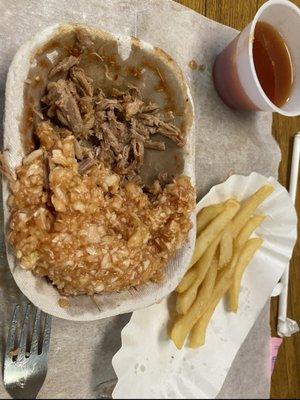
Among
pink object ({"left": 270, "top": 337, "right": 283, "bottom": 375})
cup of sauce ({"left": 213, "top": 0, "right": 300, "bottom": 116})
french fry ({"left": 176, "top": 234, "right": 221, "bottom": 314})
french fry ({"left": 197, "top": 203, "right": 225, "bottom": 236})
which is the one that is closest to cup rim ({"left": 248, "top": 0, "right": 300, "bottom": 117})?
cup of sauce ({"left": 213, "top": 0, "right": 300, "bottom": 116})

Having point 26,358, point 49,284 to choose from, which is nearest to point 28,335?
point 26,358

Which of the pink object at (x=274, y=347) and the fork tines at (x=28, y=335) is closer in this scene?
the fork tines at (x=28, y=335)

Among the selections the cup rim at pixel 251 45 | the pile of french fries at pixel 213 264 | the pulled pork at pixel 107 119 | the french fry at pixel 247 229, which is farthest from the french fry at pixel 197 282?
the cup rim at pixel 251 45

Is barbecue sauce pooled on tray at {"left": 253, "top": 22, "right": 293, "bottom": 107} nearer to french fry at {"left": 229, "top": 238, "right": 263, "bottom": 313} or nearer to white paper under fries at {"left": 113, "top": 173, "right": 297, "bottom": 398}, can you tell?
white paper under fries at {"left": 113, "top": 173, "right": 297, "bottom": 398}

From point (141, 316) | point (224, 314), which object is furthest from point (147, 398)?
point (224, 314)

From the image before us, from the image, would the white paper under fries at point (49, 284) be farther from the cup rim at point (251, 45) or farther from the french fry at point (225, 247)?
the cup rim at point (251, 45)

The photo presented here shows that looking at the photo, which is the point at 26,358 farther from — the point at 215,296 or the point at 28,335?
the point at 215,296
